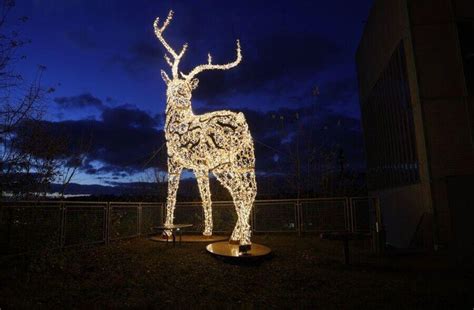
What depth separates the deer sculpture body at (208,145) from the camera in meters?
6.74

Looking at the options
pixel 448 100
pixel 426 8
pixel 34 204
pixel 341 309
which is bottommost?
pixel 341 309

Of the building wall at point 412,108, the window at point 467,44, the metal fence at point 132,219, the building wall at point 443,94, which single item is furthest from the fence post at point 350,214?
the window at point 467,44

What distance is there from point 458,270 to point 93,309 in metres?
5.50

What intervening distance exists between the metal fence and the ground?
437 millimetres

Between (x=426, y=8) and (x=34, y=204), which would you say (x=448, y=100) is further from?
(x=34, y=204)

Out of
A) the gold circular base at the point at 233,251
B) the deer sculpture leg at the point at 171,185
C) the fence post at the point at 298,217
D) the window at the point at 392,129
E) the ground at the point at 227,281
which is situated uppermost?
the window at the point at 392,129

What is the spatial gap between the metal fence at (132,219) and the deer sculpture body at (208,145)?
1.82m

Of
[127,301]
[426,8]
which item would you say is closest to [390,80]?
[426,8]

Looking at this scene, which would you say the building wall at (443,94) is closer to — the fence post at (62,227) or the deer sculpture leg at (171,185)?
the deer sculpture leg at (171,185)

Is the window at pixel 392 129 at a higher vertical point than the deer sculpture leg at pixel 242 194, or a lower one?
higher

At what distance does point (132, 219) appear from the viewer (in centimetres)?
990

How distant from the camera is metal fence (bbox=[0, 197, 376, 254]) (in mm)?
5895

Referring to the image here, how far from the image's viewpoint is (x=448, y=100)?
24.5ft

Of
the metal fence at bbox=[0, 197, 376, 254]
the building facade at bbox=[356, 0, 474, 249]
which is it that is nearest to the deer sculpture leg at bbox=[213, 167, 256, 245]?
the metal fence at bbox=[0, 197, 376, 254]
